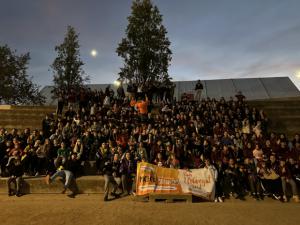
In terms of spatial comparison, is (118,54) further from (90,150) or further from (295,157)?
(295,157)

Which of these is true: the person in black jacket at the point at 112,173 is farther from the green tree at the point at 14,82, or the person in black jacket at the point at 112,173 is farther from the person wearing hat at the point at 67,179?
the green tree at the point at 14,82

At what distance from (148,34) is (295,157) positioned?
1533cm

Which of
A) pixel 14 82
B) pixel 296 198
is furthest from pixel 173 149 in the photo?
pixel 14 82

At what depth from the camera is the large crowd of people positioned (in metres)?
10.5

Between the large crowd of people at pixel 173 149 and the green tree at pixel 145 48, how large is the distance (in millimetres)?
7005

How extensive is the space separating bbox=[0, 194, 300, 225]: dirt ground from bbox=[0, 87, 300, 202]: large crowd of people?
34.6 inches

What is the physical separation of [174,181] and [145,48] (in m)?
14.6

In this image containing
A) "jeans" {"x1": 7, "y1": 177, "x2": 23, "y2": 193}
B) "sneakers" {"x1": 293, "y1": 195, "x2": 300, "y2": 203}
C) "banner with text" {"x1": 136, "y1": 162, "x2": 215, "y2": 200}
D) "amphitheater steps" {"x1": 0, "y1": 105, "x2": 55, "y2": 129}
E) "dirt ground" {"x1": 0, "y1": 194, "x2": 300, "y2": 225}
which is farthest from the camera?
"amphitheater steps" {"x1": 0, "y1": 105, "x2": 55, "y2": 129}

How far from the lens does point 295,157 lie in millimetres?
11344

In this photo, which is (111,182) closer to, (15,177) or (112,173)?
(112,173)

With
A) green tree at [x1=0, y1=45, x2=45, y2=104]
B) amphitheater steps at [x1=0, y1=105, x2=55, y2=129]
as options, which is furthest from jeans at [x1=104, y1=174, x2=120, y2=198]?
green tree at [x1=0, y1=45, x2=45, y2=104]

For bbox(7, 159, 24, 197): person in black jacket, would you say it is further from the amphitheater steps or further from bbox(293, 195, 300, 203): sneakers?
bbox(293, 195, 300, 203): sneakers

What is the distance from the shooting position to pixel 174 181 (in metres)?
10.2

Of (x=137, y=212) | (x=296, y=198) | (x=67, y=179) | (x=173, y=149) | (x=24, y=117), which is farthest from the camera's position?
(x=24, y=117)
